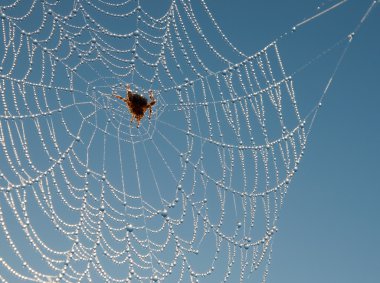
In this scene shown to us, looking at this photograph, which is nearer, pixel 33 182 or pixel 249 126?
pixel 33 182

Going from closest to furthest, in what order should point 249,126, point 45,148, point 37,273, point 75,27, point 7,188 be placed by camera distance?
point 37,273 < point 7,188 < point 45,148 < point 249,126 < point 75,27

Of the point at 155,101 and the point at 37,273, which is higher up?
the point at 155,101

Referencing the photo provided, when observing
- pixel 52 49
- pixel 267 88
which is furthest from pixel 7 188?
pixel 267 88

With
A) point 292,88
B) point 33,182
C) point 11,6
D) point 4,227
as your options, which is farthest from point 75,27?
point 4,227

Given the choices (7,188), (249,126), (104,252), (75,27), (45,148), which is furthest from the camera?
(75,27)

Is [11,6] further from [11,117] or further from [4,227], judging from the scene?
[4,227]

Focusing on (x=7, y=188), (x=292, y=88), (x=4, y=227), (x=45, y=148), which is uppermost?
(x=292, y=88)

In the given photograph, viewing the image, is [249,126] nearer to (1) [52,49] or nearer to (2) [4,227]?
(1) [52,49]

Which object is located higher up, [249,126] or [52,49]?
[52,49]

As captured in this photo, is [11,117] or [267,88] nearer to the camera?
[11,117]
